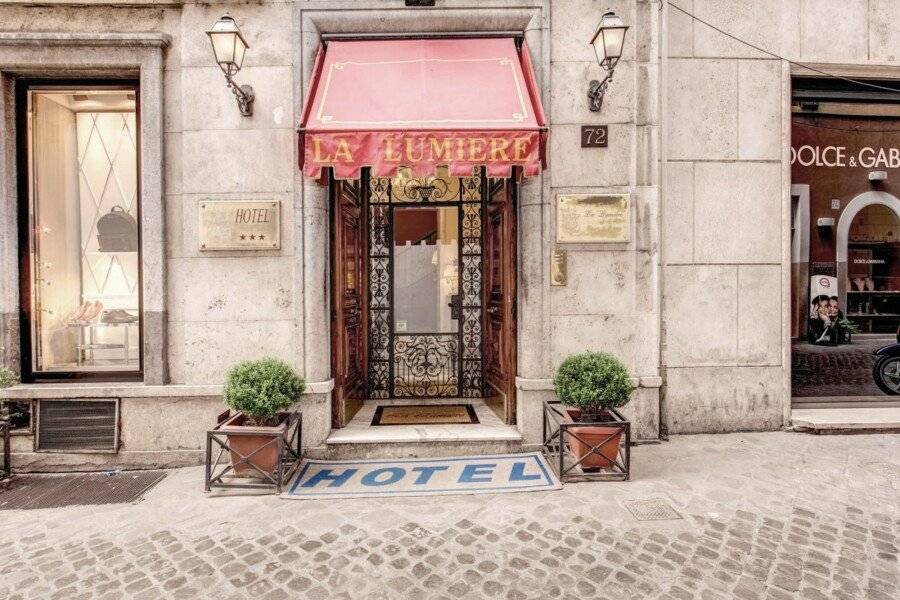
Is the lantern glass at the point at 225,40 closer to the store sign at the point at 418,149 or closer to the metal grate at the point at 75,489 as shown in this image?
the store sign at the point at 418,149

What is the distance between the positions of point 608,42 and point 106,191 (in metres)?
6.47

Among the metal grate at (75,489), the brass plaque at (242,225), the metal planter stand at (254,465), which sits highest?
the brass plaque at (242,225)

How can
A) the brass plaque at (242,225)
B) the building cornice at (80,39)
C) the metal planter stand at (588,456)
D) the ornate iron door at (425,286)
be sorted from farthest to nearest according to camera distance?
the ornate iron door at (425,286) → the brass plaque at (242,225) → the building cornice at (80,39) → the metal planter stand at (588,456)

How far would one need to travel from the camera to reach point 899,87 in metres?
7.08

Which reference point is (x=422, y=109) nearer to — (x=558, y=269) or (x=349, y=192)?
(x=349, y=192)

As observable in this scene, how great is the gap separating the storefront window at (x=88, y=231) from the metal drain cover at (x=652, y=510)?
590 centimetres

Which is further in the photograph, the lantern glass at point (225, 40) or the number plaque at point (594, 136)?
the number plaque at point (594, 136)

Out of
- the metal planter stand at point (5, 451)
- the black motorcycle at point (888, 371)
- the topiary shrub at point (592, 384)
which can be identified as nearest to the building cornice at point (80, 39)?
the metal planter stand at point (5, 451)

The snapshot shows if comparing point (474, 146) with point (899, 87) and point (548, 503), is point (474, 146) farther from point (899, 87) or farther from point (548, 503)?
point (899, 87)

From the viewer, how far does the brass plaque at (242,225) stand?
225 inches

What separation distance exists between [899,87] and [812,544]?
708 cm

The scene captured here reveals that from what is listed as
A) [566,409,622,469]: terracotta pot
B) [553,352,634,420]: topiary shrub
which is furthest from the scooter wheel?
[566,409,622,469]: terracotta pot

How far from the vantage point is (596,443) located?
5.09 metres

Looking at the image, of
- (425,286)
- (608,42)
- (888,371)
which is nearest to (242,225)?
(425,286)
